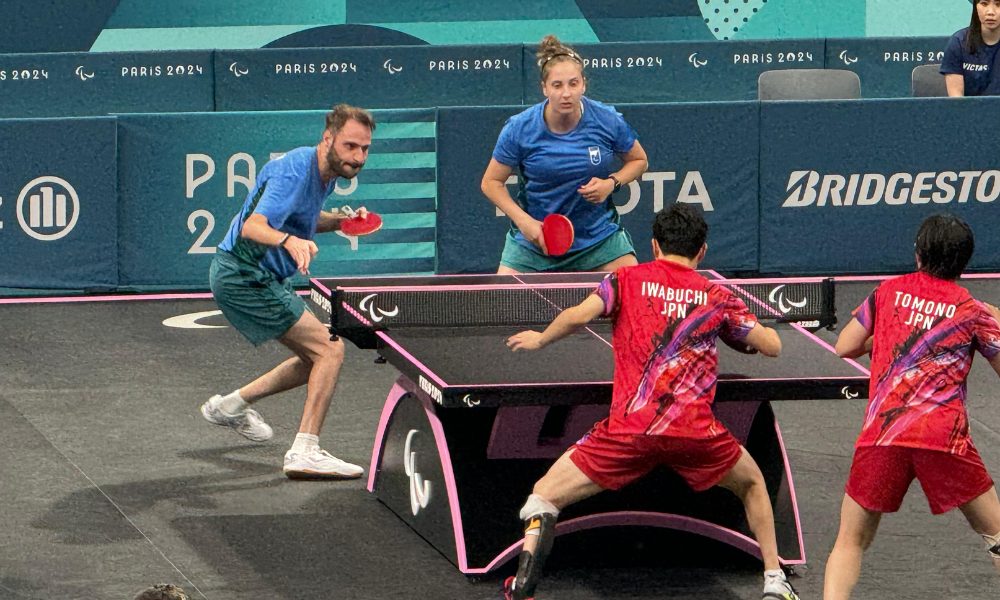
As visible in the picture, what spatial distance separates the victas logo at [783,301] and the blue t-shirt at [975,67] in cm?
659

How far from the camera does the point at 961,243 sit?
480 cm

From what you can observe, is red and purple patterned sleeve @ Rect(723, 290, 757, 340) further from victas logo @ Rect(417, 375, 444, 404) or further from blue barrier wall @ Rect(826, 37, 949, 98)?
blue barrier wall @ Rect(826, 37, 949, 98)

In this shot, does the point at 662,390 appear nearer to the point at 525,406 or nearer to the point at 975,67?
the point at 525,406

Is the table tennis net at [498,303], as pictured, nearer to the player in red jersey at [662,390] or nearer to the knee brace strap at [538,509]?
the player in red jersey at [662,390]

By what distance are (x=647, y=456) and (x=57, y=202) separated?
6.83 m

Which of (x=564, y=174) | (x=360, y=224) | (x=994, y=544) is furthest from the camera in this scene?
(x=564, y=174)

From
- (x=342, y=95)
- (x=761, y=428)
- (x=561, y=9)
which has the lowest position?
(x=761, y=428)

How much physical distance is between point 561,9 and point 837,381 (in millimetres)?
13580

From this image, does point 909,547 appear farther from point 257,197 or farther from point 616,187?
point 257,197

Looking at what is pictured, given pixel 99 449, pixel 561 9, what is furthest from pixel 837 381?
pixel 561 9

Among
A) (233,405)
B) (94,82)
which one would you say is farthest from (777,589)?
(94,82)

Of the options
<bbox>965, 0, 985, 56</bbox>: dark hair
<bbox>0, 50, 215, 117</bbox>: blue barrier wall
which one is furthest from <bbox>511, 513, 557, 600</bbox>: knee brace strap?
<bbox>0, 50, 215, 117</bbox>: blue barrier wall

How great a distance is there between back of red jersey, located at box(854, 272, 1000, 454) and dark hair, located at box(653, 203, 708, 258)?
0.68 meters

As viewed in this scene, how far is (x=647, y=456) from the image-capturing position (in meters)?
5.06
